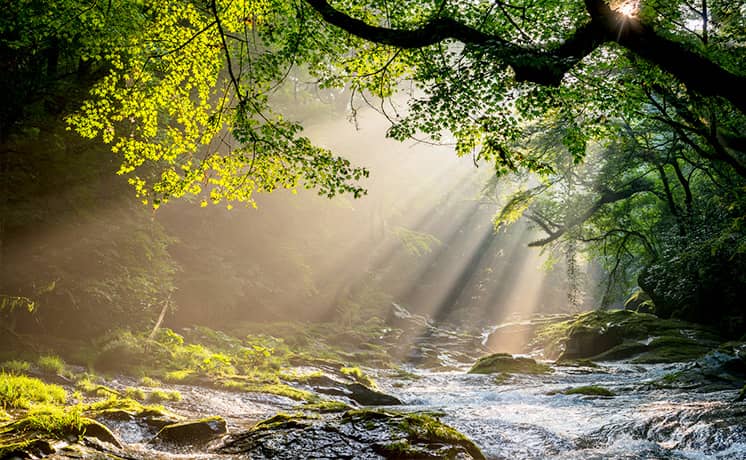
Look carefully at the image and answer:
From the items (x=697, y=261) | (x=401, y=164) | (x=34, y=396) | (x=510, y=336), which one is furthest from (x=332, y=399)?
(x=401, y=164)

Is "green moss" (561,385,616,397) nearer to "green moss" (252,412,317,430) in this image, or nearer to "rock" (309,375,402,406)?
"rock" (309,375,402,406)

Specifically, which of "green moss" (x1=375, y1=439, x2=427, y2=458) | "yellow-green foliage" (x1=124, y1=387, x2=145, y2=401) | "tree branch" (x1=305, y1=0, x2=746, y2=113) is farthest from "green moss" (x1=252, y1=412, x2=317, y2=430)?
"tree branch" (x1=305, y1=0, x2=746, y2=113)

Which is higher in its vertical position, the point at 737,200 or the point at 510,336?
the point at 737,200

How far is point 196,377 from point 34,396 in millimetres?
4775

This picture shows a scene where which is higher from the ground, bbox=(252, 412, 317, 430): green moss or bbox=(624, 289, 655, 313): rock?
bbox=(624, 289, 655, 313): rock

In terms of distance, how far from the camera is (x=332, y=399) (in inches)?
479

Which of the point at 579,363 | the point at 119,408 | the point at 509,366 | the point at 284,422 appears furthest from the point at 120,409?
the point at 579,363

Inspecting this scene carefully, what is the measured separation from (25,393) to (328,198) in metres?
6.27

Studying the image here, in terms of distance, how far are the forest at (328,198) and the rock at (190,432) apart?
0.10 feet

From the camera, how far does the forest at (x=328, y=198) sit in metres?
6.44

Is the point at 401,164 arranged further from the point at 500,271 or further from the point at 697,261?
the point at 697,261

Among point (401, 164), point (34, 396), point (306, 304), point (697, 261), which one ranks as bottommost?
point (34, 396)

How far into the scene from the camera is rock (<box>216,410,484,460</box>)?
17.7 ft

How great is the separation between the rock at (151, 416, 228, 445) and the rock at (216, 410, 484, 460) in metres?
0.35
